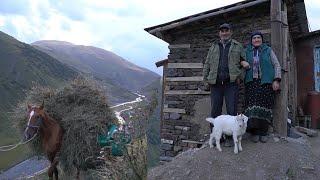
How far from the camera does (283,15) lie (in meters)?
8.95

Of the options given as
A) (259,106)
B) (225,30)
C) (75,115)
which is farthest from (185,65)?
(259,106)

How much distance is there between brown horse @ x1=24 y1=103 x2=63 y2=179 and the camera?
31.9 feet

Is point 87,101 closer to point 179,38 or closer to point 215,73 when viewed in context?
point 179,38

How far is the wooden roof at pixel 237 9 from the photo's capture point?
994 centimetres

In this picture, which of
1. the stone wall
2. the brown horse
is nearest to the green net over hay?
the brown horse

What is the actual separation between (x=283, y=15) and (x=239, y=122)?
2.77 meters

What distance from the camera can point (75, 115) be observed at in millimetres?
10094

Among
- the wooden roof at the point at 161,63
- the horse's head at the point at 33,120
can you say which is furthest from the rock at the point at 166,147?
the wooden roof at the point at 161,63

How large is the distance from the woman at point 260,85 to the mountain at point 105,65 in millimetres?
135313

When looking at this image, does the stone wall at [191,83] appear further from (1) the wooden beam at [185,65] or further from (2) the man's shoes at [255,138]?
(2) the man's shoes at [255,138]

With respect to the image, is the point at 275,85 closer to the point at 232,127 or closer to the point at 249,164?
the point at 232,127

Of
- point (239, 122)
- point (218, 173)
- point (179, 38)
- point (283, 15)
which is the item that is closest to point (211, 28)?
point (179, 38)

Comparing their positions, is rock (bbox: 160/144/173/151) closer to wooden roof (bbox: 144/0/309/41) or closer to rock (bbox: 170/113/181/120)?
rock (bbox: 170/113/181/120)

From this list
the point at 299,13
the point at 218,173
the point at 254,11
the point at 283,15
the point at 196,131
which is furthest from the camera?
the point at 299,13
